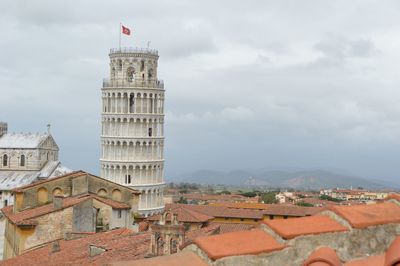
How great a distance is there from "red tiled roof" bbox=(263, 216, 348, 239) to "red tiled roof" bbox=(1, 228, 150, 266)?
10104 mm

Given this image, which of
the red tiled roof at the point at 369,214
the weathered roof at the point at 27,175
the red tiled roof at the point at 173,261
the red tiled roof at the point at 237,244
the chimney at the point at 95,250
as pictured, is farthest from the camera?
the weathered roof at the point at 27,175

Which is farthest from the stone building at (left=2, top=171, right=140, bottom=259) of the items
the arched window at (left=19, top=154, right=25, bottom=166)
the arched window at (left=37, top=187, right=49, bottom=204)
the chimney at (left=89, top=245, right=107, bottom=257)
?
the arched window at (left=19, top=154, right=25, bottom=166)

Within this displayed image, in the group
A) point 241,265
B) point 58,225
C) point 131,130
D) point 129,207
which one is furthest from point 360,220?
point 131,130

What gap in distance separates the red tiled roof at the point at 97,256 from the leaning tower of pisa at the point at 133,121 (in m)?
54.2

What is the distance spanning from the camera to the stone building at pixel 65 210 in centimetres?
2961

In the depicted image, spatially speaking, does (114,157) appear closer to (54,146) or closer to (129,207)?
(54,146)

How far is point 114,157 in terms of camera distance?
266 ft

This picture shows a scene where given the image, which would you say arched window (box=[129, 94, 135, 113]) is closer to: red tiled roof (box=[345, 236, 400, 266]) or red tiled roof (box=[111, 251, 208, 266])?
red tiled roof (box=[345, 236, 400, 266])

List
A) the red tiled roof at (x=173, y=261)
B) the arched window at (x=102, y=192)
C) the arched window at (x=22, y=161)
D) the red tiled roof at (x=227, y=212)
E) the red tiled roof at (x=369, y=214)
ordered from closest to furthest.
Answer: the red tiled roof at (x=173, y=261)
the red tiled roof at (x=369, y=214)
the arched window at (x=102, y=192)
the red tiled roof at (x=227, y=212)
the arched window at (x=22, y=161)

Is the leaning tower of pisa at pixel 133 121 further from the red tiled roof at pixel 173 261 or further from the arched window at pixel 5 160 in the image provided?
the red tiled roof at pixel 173 261

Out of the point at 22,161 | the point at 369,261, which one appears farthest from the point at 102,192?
the point at 22,161

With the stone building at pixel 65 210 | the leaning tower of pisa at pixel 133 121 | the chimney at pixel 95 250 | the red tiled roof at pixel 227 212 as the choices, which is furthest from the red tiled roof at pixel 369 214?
the leaning tower of pisa at pixel 133 121

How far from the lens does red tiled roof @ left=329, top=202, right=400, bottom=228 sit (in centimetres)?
664

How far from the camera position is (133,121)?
80.2m
